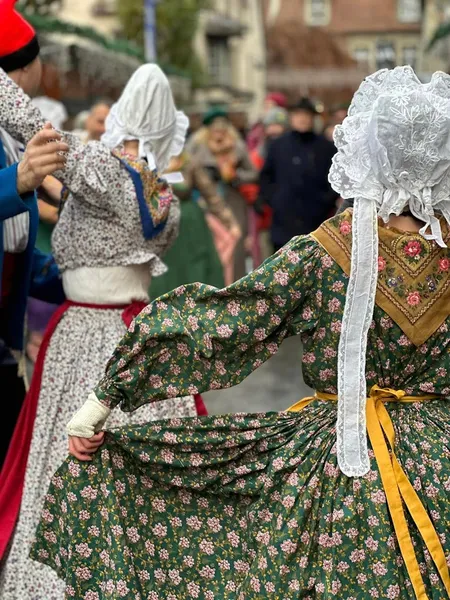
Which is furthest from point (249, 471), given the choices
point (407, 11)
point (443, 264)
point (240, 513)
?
point (407, 11)

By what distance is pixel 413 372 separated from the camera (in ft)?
10.1

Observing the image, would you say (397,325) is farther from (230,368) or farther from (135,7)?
(135,7)

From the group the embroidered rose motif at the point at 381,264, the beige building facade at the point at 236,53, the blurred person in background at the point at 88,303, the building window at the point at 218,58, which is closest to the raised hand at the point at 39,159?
the blurred person in background at the point at 88,303

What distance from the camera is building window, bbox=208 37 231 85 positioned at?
54.6m

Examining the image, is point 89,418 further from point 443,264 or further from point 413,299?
point 443,264

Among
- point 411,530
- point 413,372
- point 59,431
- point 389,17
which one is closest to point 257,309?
point 413,372

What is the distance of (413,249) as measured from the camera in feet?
9.95

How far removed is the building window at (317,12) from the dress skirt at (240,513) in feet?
208

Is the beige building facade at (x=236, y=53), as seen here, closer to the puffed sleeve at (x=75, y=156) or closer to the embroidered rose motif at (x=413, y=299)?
the puffed sleeve at (x=75, y=156)

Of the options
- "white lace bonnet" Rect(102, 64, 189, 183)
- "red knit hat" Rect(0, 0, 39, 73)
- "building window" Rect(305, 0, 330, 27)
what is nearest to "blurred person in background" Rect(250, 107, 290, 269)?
"white lace bonnet" Rect(102, 64, 189, 183)

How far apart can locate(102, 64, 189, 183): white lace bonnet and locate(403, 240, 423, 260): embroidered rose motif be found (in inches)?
58.7

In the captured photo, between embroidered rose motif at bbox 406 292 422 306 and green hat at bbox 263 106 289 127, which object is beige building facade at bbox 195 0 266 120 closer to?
green hat at bbox 263 106 289 127

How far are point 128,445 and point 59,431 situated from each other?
902 mm

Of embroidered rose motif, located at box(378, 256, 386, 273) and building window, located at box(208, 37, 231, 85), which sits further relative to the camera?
building window, located at box(208, 37, 231, 85)
